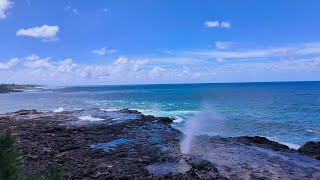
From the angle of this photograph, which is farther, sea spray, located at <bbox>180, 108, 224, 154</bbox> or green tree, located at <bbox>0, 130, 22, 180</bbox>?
sea spray, located at <bbox>180, 108, 224, 154</bbox>

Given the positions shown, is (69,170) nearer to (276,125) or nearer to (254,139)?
(254,139)

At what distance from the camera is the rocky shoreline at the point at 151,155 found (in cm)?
2267

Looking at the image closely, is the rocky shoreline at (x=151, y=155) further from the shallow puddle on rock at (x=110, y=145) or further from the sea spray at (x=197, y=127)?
the sea spray at (x=197, y=127)

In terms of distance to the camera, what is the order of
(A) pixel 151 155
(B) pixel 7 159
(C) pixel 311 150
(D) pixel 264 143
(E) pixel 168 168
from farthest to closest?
(D) pixel 264 143 < (C) pixel 311 150 < (A) pixel 151 155 < (E) pixel 168 168 < (B) pixel 7 159

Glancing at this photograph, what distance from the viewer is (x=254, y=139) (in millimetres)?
35812

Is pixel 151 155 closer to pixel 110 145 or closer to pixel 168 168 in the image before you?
pixel 168 168

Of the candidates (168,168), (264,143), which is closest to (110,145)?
(168,168)

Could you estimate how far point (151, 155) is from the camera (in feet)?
89.6

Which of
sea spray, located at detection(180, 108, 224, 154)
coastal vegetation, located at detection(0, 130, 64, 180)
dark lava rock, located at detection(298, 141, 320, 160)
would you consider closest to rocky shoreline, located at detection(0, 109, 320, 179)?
dark lava rock, located at detection(298, 141, 320, 160)

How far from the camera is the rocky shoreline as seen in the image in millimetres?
22672

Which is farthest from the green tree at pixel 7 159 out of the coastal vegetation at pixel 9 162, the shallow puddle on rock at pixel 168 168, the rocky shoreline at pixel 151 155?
the shallow puddle on rock at pixel 168 168

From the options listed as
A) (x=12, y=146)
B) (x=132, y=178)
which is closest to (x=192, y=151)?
(x=132, y=178)

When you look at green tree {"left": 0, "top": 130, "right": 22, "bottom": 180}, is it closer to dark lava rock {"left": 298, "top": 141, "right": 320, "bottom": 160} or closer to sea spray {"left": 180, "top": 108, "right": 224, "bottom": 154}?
sea spray {"left": 180, "top": 108, "right": 224, "bottom": 154}

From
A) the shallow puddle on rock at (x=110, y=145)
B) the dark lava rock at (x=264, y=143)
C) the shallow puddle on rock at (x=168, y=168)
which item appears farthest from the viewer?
the dark lava rock at (x=264, y=143)
